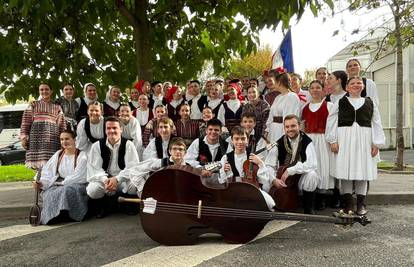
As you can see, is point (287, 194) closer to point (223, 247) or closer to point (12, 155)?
point (223, 247)

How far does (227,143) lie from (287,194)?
1.12 m

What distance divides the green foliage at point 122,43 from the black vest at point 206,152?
2006 mm

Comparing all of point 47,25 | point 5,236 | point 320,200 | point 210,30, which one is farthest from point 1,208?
point 210,30

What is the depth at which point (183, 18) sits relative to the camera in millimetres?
8203

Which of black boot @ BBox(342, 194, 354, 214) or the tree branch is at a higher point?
the tree branch

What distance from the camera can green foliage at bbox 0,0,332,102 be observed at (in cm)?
741

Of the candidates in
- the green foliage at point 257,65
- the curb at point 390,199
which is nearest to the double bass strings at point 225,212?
the curb at point 390,199

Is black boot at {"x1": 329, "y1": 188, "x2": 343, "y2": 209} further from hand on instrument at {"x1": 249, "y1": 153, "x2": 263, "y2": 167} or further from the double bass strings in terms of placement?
the double bass strings

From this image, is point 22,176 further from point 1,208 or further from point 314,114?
point 314,114

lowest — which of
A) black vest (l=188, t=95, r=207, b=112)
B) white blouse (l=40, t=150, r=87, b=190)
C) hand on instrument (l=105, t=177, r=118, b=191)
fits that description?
hand on instrument (l=105, t=177, r=118, b=191)

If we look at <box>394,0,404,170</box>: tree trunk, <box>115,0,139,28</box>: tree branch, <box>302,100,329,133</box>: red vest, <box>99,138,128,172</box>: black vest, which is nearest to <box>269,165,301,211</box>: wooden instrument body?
<box>302,100,329,133</box>: red vest

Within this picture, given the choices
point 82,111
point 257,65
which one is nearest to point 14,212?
point 82,111

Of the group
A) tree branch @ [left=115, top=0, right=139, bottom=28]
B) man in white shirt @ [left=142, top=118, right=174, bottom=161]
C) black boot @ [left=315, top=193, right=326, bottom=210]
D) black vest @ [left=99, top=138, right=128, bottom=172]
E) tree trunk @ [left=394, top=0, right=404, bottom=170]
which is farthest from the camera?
tree trunk @ [left=394, top=0, right=404, bottom=170]

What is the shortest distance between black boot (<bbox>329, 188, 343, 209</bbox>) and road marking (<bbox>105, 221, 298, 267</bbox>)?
214cm
